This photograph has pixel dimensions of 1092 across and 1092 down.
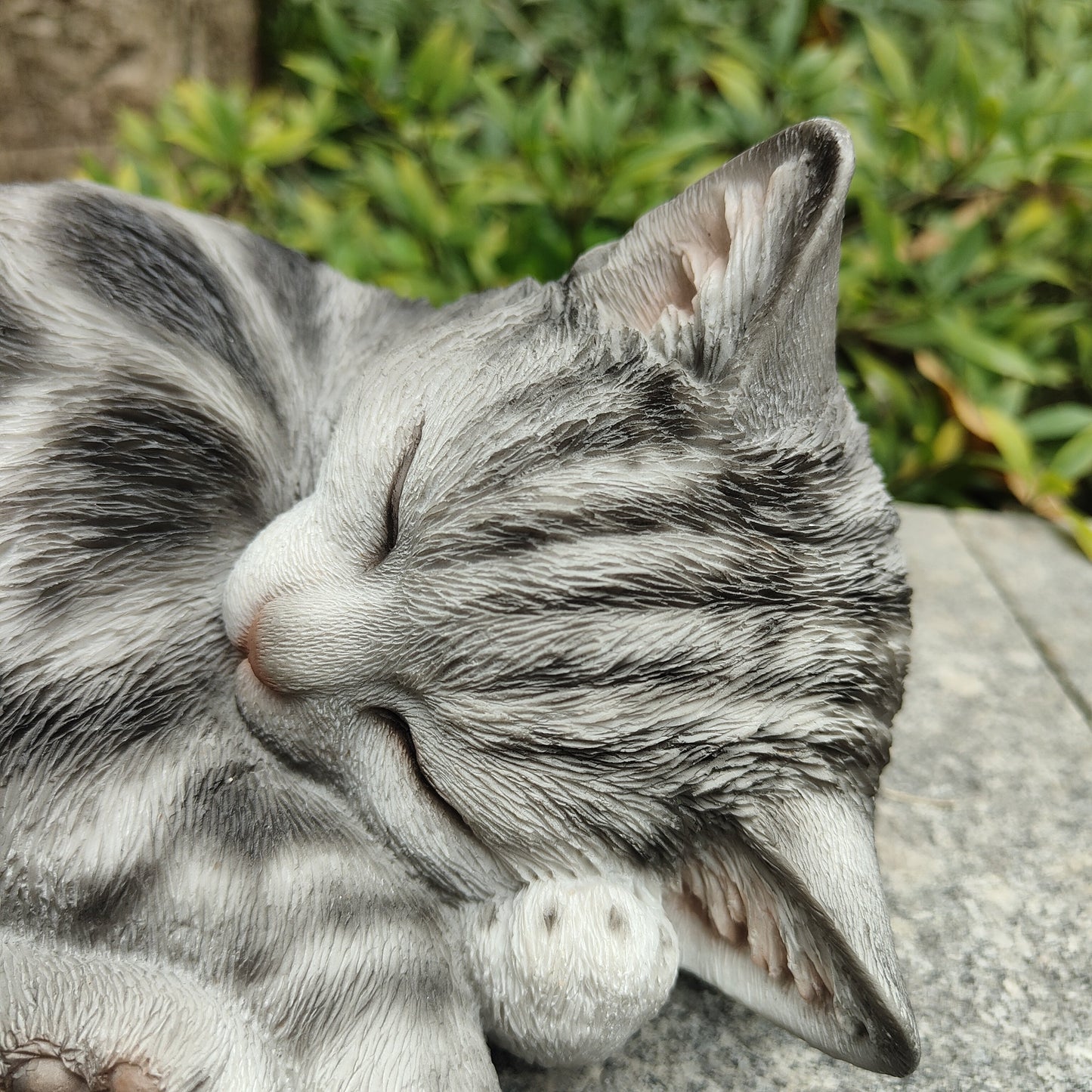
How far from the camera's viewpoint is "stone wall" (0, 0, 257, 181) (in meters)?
1.69

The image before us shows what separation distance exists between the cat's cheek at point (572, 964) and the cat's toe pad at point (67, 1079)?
0.21m

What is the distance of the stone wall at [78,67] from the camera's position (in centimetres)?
169

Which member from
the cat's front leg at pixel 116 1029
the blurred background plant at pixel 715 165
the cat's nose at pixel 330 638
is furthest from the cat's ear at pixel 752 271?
the blurred background plant at pixel 715 165

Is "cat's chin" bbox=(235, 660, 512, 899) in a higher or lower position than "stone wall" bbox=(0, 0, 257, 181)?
lower

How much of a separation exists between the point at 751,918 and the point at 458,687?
0.27 meters

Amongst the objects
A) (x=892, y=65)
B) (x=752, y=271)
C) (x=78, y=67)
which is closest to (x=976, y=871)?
(x=752, y=271)

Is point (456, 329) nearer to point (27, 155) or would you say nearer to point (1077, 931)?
point (1077, 931)

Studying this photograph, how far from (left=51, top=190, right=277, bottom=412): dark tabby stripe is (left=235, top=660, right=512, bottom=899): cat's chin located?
24cm

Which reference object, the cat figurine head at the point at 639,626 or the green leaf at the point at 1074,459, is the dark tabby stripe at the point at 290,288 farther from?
the green leaf at the point at 1074,459

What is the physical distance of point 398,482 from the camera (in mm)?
655

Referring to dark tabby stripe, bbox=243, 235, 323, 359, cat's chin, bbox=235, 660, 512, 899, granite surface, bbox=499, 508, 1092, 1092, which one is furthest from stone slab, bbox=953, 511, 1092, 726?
dark tabby stripe, bbox=243, 235, 323, 359

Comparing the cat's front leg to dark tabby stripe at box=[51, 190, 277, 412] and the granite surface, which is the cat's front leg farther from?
dark tabby stripe at box=[51, 190, 277, 412]

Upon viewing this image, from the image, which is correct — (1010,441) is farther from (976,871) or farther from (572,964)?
(572,964)

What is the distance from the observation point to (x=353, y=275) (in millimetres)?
1688
